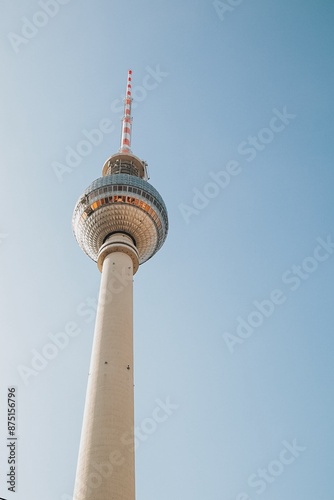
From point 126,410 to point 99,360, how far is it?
5661 mm

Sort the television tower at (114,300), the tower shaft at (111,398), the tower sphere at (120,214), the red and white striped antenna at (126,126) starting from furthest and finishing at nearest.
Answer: the red and white striped antenna at (126,126) → the tower sphere at (120,214) → the television tower at (114,300) → the tower shaft at (111,398)

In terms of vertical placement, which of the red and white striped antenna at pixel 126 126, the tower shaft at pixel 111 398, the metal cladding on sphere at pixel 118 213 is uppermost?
the red and white striped antenna at pixel 126 126

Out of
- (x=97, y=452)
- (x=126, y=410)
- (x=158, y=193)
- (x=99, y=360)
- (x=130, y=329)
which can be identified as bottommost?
(x=97, y=452)

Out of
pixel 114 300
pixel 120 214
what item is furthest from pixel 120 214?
pixel 114 300

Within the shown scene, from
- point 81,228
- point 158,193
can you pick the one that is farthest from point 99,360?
point 158,193

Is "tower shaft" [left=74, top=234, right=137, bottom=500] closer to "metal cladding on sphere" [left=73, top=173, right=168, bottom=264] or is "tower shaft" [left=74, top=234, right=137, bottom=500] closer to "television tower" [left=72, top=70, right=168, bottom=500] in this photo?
"television tower" [left=72, top=70, right=168, bottom=500]

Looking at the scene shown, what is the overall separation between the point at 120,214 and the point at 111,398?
24.2 meters

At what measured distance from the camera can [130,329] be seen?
4962 cm

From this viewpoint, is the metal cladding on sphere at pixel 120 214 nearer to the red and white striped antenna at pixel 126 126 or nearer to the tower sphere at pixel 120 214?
the tower sphere at pixel 120 214

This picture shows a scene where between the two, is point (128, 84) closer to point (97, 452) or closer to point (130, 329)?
point (130, 329)

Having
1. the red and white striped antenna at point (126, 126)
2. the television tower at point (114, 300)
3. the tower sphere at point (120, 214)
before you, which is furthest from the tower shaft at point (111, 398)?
the red and white striped antenna at point (126, 126)

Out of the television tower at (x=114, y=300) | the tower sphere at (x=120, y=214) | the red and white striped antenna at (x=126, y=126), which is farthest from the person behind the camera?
the red and white striped antenna at (x=126, y=126)

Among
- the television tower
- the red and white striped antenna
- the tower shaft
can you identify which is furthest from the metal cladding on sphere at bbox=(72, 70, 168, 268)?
the red and white striped antenna

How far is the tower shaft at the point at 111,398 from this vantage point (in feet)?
123
